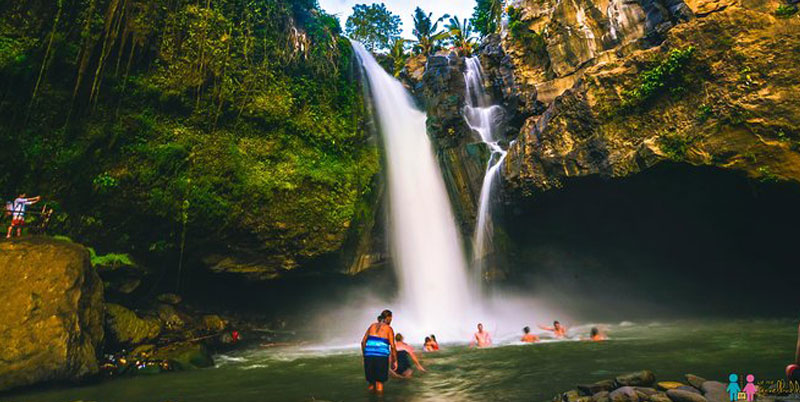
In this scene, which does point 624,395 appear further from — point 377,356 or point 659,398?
point 377,356

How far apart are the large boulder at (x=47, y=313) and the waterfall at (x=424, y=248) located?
11372mm

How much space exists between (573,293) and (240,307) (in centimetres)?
1461

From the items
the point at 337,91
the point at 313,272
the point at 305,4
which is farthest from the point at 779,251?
the point at 305,4

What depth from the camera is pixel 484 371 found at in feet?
28.2

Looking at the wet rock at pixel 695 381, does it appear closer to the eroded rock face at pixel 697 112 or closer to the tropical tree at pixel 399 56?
the eroded rock face at pixel 697 112

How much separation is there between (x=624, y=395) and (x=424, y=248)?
46.2 feet

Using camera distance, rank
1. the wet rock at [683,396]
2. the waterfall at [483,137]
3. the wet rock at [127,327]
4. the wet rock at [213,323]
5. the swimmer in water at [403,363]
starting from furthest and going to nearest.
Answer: the waterfall at [483,137]
the wet rock at [213,323]
the wet rock at [127,327]
the swimmer in water at [403,363]
the wet rock at [683,396]

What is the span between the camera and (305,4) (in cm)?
1934

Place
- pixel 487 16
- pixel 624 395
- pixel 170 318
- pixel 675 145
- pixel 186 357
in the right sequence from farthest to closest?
pixel 487 16 < pixel 170 318 < pixel 675 145 < pixel 186 357 < pixel 624 395

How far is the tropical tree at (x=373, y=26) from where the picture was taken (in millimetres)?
44188

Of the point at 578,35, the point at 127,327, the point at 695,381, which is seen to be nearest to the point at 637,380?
the point at 695,381

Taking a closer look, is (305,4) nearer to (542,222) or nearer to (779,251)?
(542,222)

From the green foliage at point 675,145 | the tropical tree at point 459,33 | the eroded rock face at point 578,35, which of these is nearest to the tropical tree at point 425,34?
the tropical tree at point 459,33

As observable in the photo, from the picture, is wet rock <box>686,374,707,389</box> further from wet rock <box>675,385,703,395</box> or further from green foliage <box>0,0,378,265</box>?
green foliage <box>0,0,378,265</box>
